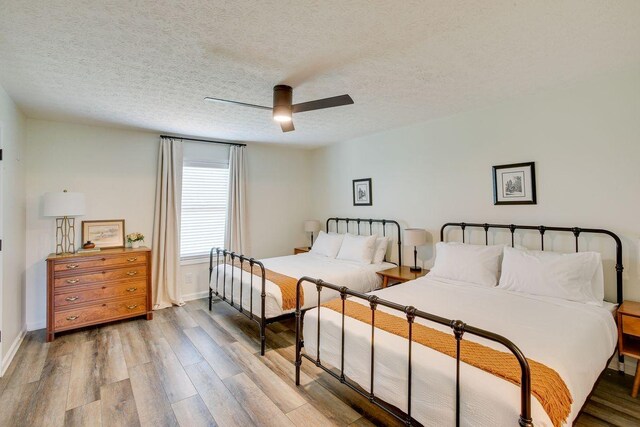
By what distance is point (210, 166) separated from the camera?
502 cm

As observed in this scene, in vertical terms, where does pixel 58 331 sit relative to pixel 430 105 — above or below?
below

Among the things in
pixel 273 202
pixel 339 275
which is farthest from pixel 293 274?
pixel 273 202

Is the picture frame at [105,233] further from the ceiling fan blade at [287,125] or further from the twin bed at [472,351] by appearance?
the twin bed at [472,351]

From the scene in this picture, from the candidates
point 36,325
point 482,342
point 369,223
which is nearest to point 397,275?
point 369,223

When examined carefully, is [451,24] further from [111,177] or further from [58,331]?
[58,331]

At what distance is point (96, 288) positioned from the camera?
367cm

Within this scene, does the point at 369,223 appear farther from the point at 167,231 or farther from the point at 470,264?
the point at 167,231

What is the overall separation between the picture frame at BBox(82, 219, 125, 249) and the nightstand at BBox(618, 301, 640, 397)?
5.40m

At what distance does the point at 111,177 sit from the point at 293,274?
2.89 m

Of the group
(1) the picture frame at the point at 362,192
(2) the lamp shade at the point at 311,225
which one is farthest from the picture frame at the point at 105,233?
(1) the picture frame at the point at 362,192

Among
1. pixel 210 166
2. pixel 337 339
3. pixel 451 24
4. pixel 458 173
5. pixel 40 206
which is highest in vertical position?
pixel 451 24

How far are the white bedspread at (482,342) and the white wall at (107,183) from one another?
3244mm

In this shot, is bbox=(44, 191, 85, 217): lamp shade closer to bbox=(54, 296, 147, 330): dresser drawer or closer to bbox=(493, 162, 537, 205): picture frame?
bbox=(54, 296, 147, 330): dresser drawer

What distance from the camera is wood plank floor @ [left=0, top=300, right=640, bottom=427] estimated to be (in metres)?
2.13
